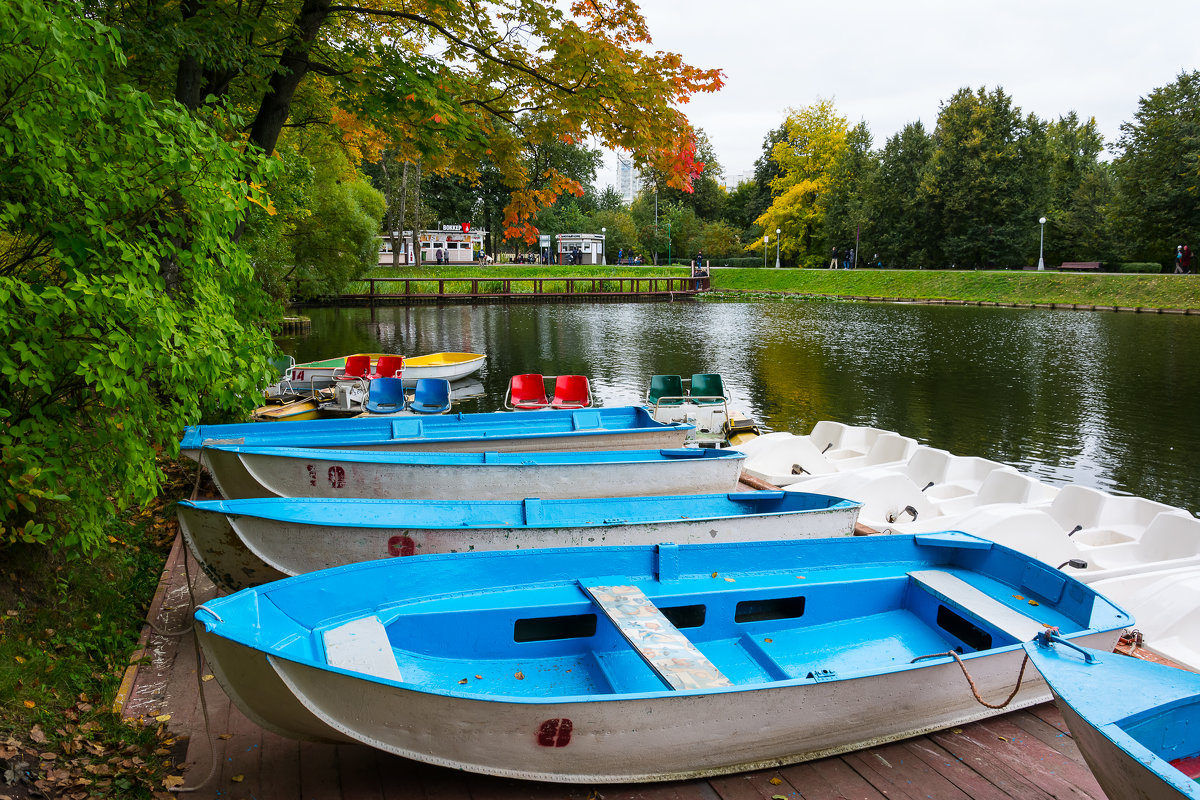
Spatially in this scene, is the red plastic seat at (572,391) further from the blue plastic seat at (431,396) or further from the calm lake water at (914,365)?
the calm lake water at (914,365)

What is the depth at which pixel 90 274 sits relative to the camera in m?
4.57

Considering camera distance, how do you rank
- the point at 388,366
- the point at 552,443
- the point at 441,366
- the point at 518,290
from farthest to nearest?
the point at 518,290, the point at 441,366, the point at 388,366, the point at 552,443

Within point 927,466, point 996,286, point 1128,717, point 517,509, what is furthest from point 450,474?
point 996,286

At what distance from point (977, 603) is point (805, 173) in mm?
70883

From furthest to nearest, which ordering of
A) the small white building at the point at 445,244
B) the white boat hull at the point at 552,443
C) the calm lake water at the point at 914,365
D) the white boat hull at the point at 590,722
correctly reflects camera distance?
the small white building at the point at 445,244
the calm lake water at the point at 914,365
the white boat hull at the point at 552,443
the white boat hull at the point at 590,722

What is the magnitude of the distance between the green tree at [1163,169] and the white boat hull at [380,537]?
52276 millimetres

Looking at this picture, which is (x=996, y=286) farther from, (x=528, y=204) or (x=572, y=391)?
(x=528, y=204)

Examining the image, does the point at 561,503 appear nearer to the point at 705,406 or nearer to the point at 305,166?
the point at 705,406

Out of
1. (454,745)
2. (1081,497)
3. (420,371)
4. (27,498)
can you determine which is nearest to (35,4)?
(27,498)

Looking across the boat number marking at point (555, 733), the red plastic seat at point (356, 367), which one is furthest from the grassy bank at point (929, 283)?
the boat number marking at point (555, 733)

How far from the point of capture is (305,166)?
1526cm

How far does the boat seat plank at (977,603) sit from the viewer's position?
5.06 m

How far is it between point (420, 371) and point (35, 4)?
16.6 meters

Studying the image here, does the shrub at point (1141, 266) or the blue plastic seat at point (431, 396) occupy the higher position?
the shrub at point (1141, 266)
